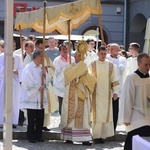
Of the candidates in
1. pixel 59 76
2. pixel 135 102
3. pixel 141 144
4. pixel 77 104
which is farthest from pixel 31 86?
pixel 141 144

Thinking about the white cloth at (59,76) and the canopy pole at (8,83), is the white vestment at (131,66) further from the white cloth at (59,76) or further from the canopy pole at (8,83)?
the canopy pole at (8,83)

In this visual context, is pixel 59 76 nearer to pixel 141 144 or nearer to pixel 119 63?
pixel 119 63

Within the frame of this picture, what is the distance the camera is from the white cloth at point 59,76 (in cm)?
1055

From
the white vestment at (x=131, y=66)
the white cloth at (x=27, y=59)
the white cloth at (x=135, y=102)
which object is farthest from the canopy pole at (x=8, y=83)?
the white vestment at (x=131, y=66)

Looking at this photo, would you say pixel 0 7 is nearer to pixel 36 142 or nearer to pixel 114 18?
pixel 114 18

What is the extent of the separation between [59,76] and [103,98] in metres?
1.57

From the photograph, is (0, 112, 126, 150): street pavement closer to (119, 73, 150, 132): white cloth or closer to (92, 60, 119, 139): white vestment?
(92, 60, 119, 139): white vestment

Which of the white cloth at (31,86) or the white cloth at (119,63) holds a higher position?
the white cloth at (119,63)

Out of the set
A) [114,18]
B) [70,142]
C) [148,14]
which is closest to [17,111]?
[70,142]

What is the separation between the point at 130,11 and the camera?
25.4 metres

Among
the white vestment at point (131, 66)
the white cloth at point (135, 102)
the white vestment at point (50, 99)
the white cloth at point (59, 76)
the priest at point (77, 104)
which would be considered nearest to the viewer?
the white cloth at point (135, 102)

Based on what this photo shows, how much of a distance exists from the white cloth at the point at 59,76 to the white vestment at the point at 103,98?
1.31 metres

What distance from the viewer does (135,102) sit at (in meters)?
7.28

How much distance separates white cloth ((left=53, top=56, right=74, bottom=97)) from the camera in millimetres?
10555
